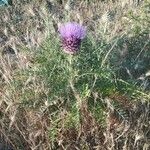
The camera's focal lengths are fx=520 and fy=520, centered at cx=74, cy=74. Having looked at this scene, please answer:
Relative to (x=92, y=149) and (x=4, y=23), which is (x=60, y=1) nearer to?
(x=4, y=23)

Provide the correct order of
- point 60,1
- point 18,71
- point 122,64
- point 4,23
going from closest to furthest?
point 18,71, point 122,64, point 4,23, point 60,1

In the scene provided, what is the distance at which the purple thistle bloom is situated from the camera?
8.52 feet

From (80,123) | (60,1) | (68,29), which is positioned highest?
(68,29)

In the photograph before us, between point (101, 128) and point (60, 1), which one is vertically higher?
point (101, 128)

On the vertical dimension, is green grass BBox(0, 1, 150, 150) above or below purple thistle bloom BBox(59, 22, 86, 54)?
below

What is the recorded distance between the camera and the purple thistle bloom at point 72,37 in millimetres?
2598

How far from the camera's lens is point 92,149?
8.74ft

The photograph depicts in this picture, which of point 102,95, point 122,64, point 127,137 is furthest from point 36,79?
point 122,64

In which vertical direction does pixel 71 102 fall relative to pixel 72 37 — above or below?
below

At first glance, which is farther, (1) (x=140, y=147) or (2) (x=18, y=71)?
(2) (x=18, y=71)

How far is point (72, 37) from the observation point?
2600 millimetres

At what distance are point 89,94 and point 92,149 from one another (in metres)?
0.29

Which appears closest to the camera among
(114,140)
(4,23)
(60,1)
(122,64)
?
(114,140)

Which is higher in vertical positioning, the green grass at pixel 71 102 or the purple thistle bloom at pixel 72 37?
the purple thistle bloom at pixel 72 37
